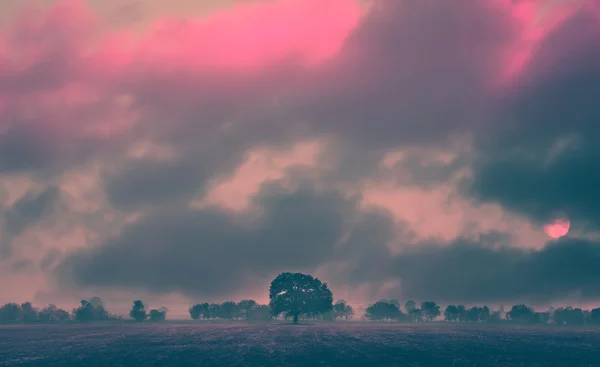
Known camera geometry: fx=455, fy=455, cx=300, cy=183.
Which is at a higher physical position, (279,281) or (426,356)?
(279,281)

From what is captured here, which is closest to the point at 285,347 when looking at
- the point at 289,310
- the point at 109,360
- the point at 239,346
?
the point at 239,346

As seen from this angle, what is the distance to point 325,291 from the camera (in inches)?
6693

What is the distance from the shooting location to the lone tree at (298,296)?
16325 cm

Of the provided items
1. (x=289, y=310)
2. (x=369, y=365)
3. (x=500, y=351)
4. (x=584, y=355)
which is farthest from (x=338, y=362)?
(x=289, y=310)

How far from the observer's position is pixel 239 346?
69062 millimetres

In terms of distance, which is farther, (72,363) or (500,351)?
(500,351)

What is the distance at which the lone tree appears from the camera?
163250mm

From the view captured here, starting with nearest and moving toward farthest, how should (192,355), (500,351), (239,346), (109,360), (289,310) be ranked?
(109,360), (192,355), (500,351), (239,346), (289,310)

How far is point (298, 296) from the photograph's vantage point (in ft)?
538

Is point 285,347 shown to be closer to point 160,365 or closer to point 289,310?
point 160,365

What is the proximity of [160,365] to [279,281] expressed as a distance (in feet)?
390

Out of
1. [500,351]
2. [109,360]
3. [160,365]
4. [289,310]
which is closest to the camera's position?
[160,365]

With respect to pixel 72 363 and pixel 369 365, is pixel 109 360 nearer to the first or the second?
pixel 72 363

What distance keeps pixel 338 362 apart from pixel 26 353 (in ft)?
141
